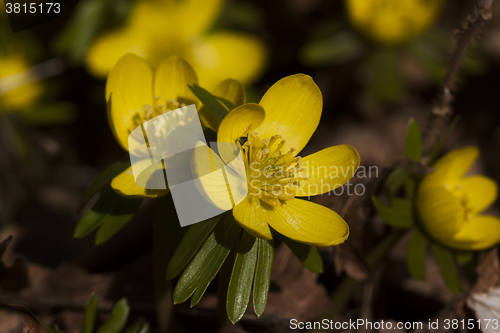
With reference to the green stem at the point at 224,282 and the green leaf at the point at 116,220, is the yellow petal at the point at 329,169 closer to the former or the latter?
the green stem at the point at 224,282

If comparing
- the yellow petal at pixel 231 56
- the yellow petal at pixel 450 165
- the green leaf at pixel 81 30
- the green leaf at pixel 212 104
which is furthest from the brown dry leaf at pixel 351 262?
the green leaf at pixel 81 30

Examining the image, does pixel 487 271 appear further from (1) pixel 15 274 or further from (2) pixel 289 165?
(1) pixel 15 274

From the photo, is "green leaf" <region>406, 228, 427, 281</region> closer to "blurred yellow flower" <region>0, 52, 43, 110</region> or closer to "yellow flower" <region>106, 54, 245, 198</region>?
"yellow flower" <region>106, 54, 245, 198</region>

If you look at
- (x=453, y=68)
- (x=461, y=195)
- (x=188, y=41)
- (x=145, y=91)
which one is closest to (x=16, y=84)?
(x=188, y=41)

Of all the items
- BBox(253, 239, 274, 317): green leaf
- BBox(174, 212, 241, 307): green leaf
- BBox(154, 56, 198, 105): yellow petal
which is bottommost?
BBox(253, 239, 274, 317): green leaf

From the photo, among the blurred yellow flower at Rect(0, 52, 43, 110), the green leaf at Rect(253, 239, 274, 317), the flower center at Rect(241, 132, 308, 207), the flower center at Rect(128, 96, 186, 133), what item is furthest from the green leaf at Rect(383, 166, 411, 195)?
the blurred yellow flower at Rect(0, 52, 43, 110)
